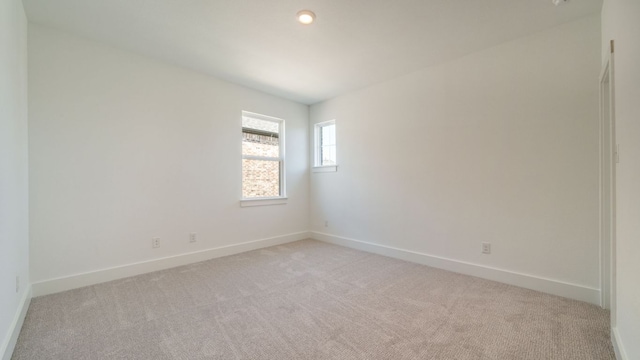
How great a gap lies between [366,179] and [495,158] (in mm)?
1707

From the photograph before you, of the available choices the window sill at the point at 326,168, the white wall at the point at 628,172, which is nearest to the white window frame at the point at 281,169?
the window sill at the point at 326,168

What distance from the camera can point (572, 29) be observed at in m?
2.42

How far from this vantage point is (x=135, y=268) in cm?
→ 302

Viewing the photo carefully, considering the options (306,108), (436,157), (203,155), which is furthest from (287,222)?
(436,157)

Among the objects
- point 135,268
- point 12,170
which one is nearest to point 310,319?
point 135,268

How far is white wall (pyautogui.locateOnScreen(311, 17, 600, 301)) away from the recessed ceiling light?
172 cm

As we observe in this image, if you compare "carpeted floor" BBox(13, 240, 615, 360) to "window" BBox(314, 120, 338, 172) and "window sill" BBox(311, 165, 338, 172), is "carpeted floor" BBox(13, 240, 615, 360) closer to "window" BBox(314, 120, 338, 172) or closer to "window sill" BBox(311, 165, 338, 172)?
"window sill" BBox(311, 165, 338, 172)

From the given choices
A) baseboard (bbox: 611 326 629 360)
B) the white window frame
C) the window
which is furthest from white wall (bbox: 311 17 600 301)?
the white window frame

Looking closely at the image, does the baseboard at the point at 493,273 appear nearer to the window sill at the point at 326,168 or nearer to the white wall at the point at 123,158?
the window sill at the point at 326,168

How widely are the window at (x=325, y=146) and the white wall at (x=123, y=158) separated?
139 centimetres

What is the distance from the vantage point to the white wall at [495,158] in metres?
2.39

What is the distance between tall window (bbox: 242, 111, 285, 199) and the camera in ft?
13.8

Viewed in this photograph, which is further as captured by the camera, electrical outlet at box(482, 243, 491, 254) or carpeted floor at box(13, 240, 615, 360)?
electrical outlet at box(482, 243, 491, 254)

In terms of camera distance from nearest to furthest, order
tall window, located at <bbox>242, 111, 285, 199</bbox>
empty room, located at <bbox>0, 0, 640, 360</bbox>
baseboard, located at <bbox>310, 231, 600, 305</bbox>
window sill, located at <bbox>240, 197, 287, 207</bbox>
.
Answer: empty room, located at <bbox>0, 0, 640, 360</bbox>, baseboard, located at <bbox>310, 231, 600, 305</bbox>, window sill, located at <bbox>240, 197, 287, 207</bbox>, tall window, located at <bbox>242, 111, 285, 199</bbox>
